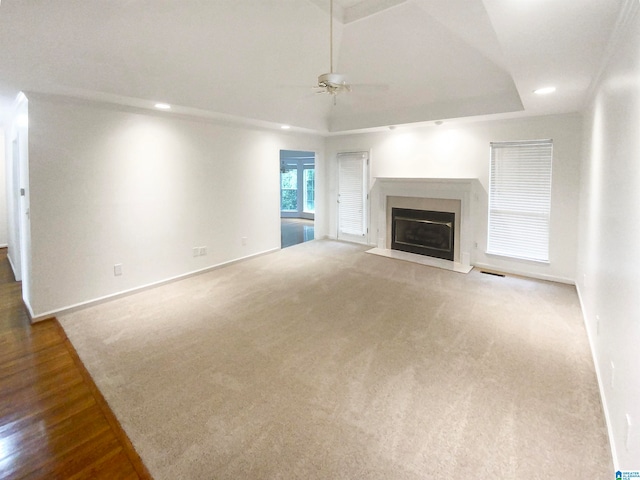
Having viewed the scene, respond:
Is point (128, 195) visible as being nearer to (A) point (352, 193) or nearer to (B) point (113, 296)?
(B) point (113, 296)

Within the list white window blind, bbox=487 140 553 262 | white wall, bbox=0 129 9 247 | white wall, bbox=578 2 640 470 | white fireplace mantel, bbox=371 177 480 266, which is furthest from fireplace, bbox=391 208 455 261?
white wall, bbox=0 129 9 247

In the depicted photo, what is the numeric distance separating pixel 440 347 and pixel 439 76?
3682mm

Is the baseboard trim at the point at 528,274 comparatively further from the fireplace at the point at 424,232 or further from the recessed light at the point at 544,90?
the recessed light at the point at 544,90

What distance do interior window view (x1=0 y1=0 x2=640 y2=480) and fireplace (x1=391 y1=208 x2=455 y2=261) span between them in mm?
40

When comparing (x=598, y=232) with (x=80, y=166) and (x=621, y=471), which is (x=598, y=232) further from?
(x=80, y=166)

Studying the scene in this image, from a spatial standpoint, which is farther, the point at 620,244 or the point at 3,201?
the point at 3,201

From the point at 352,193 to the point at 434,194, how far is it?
1.87 m

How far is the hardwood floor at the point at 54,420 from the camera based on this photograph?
1.77 metres

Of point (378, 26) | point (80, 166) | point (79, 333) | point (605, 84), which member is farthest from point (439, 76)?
point (79, 333)

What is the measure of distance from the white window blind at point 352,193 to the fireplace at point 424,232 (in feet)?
2.72

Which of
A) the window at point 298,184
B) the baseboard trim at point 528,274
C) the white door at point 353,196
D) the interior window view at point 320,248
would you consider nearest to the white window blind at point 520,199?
the interior window view at point 320,248

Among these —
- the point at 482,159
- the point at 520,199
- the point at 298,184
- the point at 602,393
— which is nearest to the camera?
the point at 602,393

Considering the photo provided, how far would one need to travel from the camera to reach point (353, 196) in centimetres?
712

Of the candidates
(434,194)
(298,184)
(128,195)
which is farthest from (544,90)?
(298,184)
